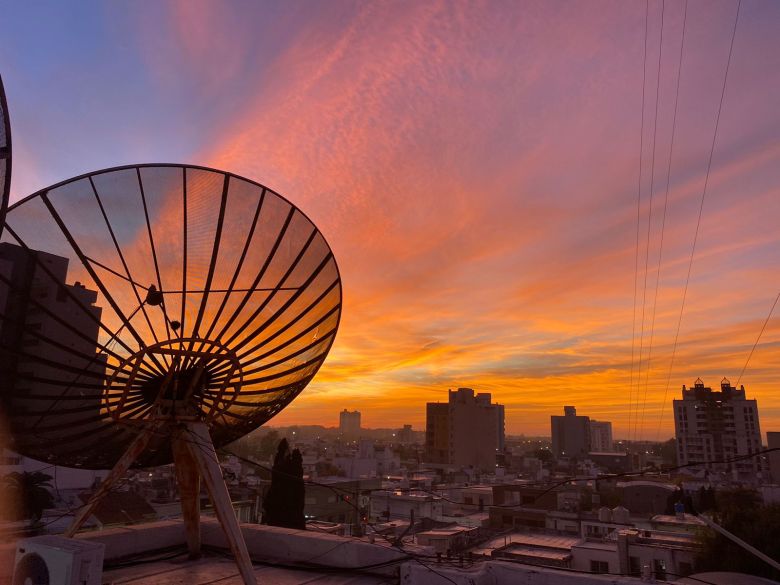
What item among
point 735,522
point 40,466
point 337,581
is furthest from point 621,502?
point 337,581

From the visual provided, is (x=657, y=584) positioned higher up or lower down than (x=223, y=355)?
lower down

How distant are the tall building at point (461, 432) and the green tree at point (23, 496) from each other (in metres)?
98.8

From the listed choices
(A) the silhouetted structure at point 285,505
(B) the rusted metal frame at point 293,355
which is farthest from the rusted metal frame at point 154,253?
(A) the silhouetted structure at point 285,505

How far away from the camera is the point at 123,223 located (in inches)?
349

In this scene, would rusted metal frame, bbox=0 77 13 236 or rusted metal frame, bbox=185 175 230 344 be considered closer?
rusted metal frame, bbox=0 77 13 236

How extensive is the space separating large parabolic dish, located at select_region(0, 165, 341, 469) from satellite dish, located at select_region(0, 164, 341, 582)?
0.07 feet

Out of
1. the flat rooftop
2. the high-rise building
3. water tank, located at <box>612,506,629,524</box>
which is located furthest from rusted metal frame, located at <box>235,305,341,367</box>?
the high-rise building

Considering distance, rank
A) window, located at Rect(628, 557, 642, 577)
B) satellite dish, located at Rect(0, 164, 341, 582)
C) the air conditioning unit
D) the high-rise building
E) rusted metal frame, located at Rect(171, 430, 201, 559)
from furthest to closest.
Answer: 1. the high-rise building
2. window, located at Rect(628, 557, 642, 577)
3. rusted metal frame, located at Rect(171, 430, 201, 559)
4. satellite dish, located at Rect(0, 164, 341, 582)
5. the air conditioning unit

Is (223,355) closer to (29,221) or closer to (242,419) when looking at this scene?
(242,419)

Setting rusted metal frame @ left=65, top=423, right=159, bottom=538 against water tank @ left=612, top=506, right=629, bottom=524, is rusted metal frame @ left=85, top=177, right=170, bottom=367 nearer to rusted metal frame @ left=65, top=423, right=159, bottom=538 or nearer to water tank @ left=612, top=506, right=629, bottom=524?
rusted metal frame @ left=65, top=423, right=159, bottom=538

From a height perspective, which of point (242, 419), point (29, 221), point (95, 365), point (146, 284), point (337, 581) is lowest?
point (337, 581)

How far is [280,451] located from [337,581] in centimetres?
3021

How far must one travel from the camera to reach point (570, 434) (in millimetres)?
182500

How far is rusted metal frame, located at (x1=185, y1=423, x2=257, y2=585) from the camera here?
780cm
